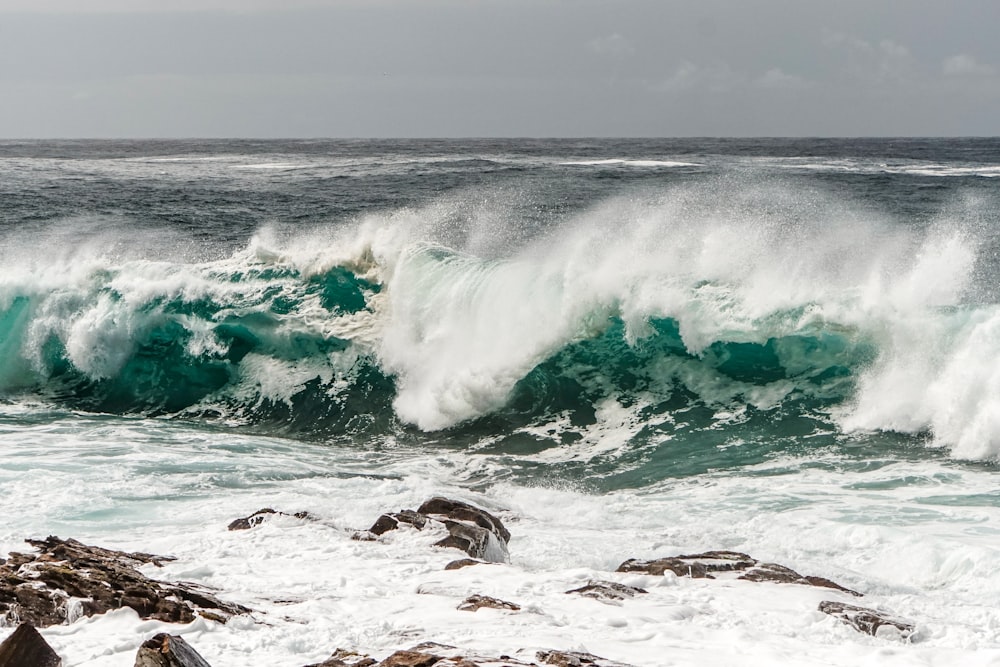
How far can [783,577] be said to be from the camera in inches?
277

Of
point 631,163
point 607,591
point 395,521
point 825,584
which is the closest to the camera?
point 607,591

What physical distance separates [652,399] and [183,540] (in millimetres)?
7830

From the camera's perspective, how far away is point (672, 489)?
425 inches

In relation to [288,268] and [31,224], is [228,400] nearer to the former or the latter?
[288,268]

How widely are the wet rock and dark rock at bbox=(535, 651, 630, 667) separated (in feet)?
6.79

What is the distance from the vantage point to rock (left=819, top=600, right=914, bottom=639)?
6031 millimetres

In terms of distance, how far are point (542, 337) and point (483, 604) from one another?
9236mm

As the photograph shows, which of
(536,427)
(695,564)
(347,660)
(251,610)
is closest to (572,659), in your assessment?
(347,660)

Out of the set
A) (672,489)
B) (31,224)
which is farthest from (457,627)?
(31,224)

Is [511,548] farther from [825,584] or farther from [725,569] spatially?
[825,584]

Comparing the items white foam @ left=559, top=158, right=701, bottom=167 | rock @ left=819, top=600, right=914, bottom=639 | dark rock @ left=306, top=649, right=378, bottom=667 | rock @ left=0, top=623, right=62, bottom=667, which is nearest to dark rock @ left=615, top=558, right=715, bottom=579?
rock @ left=819, top=600, right=914, bottom=639

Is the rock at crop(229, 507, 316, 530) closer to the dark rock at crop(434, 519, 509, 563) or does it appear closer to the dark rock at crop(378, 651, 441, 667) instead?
the dark rock at crop(434, 519, 509, 563)

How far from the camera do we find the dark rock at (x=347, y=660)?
5.26 meters

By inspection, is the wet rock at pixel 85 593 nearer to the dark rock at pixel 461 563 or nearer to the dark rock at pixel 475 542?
the dark rock at pixel 461 563
